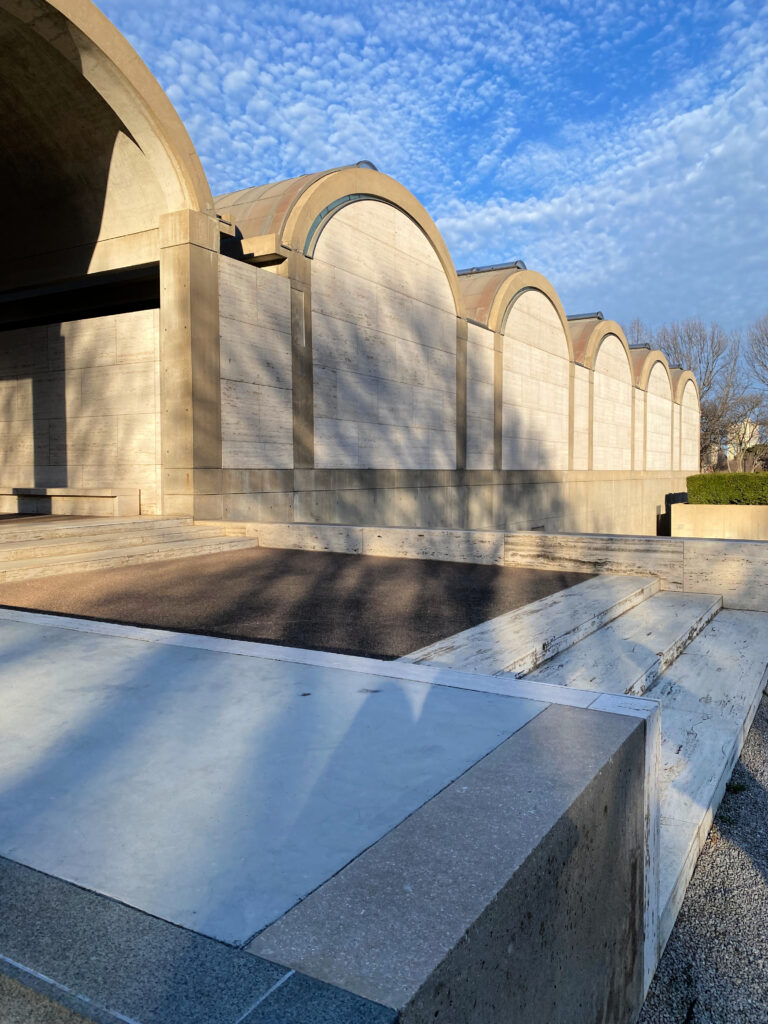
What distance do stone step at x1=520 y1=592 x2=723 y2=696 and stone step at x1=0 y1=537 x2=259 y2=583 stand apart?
213 inches

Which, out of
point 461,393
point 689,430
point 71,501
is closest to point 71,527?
point 71,501

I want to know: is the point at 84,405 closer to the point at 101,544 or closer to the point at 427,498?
the point at 101,544

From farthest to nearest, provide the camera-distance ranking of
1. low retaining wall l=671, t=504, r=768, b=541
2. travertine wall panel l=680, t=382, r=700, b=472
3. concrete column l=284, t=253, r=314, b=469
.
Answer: travertine wall panel l=680, t=382, r=700, b=472 < low retaining wall l=671, t=504, r=768, b=541 < concrete column l=284, t=253, r=314, b=469

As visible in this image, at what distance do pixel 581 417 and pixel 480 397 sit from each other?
31.6ft

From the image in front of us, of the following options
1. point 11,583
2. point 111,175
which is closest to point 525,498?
point 111,175

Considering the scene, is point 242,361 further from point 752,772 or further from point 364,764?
point 364,764

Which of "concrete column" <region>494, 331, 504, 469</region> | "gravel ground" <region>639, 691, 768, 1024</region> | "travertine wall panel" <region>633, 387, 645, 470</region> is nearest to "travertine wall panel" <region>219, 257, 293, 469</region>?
"concrete column" <region>494, 331, 504, 469</region>

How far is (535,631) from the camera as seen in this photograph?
17.5 ft

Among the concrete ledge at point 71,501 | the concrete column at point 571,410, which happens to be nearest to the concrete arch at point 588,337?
the concrete column at point 571,410

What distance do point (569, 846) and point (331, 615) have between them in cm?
375

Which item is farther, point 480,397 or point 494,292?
point 494,292

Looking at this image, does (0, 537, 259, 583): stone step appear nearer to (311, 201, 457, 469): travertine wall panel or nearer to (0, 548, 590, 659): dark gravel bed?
(0, 548, 590, 659): dark gravel bed

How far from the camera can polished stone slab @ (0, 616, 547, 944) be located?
1835mm

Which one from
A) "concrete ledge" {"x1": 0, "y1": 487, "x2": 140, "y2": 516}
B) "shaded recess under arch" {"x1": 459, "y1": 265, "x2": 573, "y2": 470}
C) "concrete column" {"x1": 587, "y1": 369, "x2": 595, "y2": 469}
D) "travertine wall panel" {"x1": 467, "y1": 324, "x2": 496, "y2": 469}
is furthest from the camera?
"concrete column" {"x1": 587, "y1": 369, "x2": 595, "y2": 469}
